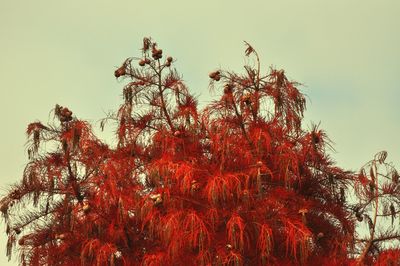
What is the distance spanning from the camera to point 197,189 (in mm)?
7688

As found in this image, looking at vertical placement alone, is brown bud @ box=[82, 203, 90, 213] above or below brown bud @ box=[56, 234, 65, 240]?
above

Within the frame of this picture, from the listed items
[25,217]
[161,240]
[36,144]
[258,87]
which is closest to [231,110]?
[258,87]

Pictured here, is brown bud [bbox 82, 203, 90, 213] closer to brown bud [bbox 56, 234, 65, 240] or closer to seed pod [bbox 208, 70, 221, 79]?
brown bud [bbox 56, 234, 65, 240]

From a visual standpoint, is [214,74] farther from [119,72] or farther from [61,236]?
[61,236]

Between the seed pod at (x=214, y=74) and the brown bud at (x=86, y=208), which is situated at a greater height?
the seed pod at (x=214, y=74)

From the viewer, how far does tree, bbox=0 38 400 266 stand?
24.7 feet

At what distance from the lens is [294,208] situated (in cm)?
796

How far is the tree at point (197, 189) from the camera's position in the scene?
296 inches

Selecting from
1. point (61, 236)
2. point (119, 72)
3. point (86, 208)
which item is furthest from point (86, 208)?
point (119, 72)

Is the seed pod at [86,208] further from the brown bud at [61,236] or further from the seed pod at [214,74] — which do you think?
the seed pod at [214,74]

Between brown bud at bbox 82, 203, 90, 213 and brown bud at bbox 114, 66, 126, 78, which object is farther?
brown bud at bbox 114, 66, 126, 78

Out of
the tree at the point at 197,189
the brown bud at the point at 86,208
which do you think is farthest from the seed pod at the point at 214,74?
the brown bud at the point at 86,208

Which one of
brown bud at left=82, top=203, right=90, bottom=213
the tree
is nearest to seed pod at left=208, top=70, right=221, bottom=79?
the tree

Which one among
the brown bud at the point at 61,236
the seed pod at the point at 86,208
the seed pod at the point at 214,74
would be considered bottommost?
the brown bud at the point at 61,236
